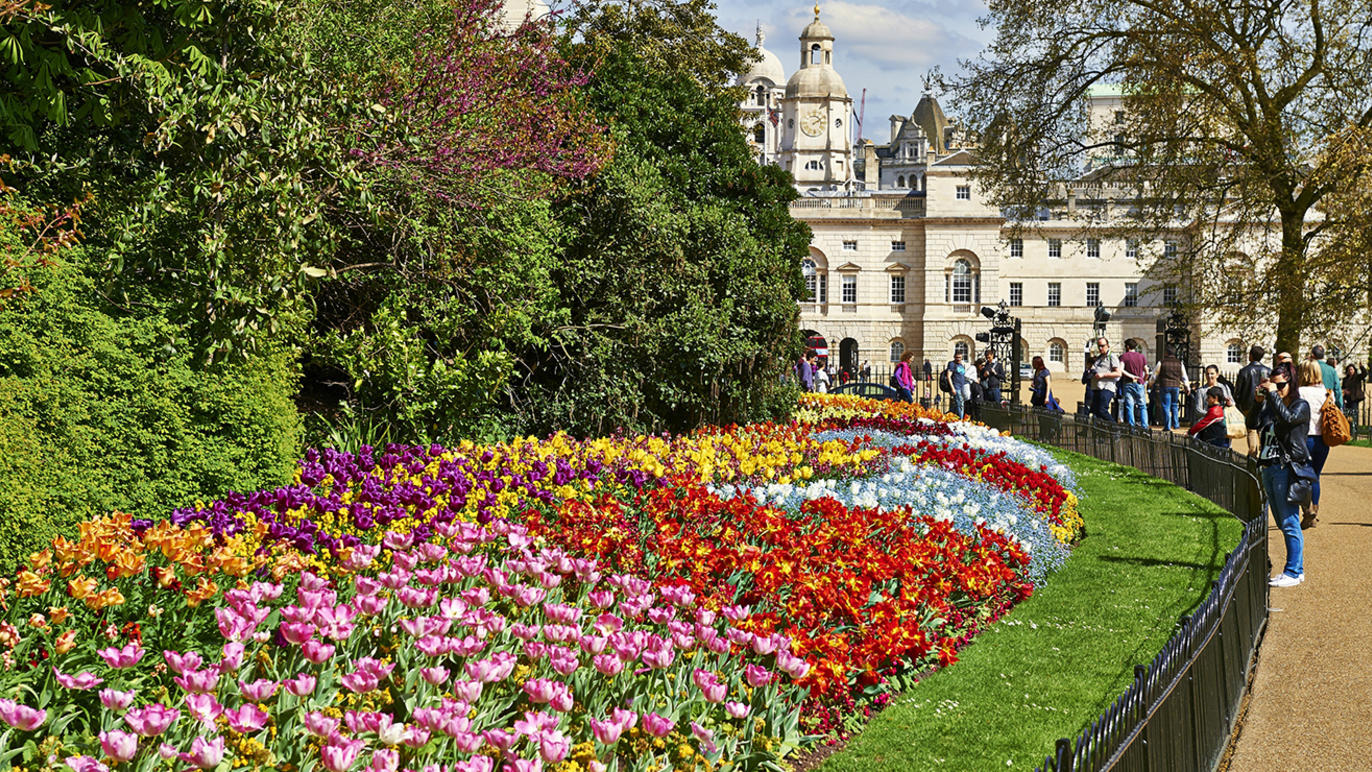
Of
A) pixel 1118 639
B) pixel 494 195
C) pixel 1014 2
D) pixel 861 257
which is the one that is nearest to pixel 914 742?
pixel 1118 639

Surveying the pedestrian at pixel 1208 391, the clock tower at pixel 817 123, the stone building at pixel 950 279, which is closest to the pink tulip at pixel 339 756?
the pedestrian at pixel 1208 391

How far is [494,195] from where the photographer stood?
8172mm

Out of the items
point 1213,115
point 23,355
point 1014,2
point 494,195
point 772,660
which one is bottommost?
point 772,660

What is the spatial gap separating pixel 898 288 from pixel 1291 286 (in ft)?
145

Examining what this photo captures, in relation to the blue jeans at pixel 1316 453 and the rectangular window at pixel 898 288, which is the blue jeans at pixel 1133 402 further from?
the rectangular window at pixel 898 288

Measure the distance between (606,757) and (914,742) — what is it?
5.50ft

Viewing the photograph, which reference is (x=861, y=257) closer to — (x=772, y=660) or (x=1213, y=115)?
(x=1213, y=115)

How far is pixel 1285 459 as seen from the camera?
722 cm

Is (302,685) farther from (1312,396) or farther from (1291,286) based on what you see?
(1291,286)

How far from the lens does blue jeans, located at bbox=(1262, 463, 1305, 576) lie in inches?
285

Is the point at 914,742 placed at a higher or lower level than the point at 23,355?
lower

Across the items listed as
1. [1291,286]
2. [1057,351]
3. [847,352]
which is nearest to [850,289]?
[847,352]

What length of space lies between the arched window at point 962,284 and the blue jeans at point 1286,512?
5240 centimetres

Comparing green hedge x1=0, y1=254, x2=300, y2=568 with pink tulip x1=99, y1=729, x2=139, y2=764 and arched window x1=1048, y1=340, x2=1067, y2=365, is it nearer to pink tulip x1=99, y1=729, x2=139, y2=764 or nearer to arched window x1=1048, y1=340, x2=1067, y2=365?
pink tulip x1=99, y1=729, x2=139, y2=764
